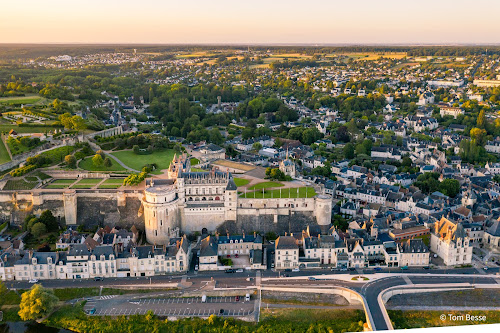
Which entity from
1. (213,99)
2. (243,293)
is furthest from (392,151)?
(213,99)

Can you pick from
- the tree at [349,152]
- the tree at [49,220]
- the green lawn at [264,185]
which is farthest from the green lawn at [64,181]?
the tree at [349,152]

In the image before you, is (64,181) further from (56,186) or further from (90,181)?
(90,181)

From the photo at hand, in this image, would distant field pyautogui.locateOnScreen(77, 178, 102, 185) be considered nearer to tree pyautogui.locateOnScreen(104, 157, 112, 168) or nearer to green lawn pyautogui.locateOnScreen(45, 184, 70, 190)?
green lawn pyautogui.locateOnScreen(45, 184, 70, 190)

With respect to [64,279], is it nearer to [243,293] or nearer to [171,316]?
[171,316]

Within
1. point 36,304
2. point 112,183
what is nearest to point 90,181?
point 112,183

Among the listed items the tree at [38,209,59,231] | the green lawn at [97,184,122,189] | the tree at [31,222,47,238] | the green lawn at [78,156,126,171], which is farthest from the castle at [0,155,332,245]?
the green lawn at [78,156,126,171]

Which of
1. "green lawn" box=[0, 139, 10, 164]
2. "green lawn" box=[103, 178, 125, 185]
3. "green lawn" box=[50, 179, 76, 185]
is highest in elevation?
"green lawn" box=[0, 139, 10, 164]
